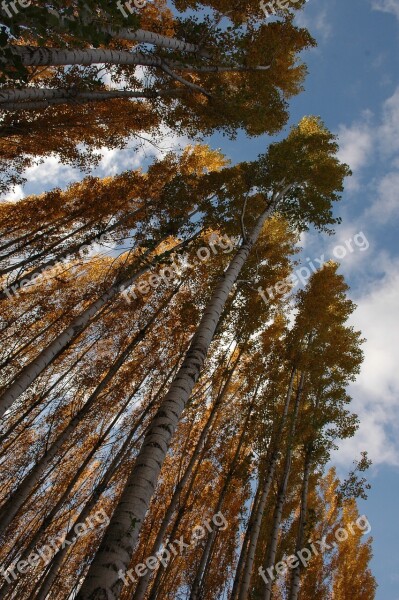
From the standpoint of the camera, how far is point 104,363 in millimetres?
10883

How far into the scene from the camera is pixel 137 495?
3.11 metres

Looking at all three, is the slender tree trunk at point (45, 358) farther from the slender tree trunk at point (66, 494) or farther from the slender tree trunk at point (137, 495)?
the slender tree trunk at point (137, 495)

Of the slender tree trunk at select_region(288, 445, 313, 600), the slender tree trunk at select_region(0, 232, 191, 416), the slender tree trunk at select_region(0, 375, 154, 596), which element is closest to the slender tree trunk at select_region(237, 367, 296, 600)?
the slender tree trunk at select_region(288, 445, 313, 600)

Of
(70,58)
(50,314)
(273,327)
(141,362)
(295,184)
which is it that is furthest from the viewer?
(50,314)

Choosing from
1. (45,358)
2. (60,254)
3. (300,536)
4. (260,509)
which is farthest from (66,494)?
(60,254)

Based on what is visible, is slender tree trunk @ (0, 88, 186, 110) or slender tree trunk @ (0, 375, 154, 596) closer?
slender tree trunk @ (0, 88, 186, 110)

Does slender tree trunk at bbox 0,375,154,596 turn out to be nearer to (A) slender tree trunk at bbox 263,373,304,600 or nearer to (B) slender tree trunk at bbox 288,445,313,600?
(A) slender tree trunk at bbox 263,373,304,600

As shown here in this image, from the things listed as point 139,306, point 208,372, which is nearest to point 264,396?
point 208,372

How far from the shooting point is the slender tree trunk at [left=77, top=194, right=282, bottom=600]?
2.60 metres

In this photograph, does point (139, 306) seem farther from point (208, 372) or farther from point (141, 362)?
point (208, 372)

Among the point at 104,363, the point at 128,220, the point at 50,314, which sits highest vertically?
the point at 128,220

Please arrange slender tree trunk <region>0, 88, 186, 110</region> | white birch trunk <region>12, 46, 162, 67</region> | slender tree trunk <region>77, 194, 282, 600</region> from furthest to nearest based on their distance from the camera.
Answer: slender tree trunk <region>0, 88, 186, 110</region>, white birch trunk <region>12, 46, 162, 67</region>, slender tree trunk <region>77, 194, 282, 600</region>

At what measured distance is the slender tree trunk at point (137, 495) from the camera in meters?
2.60

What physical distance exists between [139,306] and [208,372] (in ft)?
9.33
